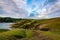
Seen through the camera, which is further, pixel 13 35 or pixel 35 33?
pixel 35 33

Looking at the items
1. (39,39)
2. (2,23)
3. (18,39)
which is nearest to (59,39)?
(39,39)

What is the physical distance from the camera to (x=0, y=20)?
81.5 metres

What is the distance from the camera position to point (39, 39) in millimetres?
35250

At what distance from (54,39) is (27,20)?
180 ft

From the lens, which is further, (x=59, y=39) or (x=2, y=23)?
(x=2, y=23)

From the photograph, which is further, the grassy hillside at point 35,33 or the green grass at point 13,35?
the grassy hillside at point 35,33

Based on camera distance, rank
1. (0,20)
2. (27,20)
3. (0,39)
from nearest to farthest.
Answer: (0,39) < (0,20) < (27,20)

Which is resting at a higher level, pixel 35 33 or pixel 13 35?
pixel 13 35

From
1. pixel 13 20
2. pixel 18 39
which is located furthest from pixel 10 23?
pixel 18 39

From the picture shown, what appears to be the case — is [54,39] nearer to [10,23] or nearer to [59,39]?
[59,39]

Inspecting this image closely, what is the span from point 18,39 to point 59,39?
26.7 ft

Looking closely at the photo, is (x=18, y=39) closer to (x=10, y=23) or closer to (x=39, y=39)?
(x=39, y=39)

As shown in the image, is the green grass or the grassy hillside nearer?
the green grass

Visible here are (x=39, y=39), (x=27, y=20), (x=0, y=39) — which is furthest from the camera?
(x=27, y=20)
